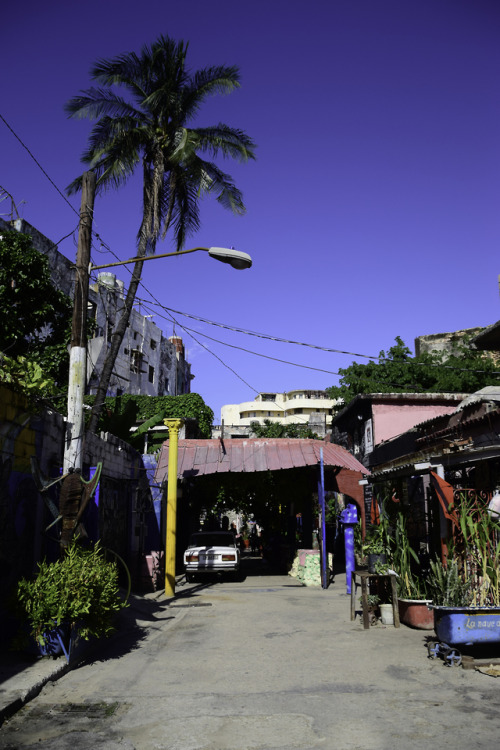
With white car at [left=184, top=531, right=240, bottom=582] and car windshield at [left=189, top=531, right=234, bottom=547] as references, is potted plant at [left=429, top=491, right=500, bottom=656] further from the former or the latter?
car windshield at [left=189, top=531, right=234, bottom=547]

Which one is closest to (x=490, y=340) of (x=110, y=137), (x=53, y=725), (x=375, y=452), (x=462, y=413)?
(x=462, y=413)

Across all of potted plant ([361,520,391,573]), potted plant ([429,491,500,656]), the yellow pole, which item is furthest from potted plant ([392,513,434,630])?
the yellow pole

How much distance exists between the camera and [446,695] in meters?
6.28

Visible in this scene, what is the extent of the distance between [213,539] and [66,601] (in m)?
13.4

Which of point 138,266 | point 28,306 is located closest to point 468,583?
point 138,266

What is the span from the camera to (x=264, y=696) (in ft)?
20.9

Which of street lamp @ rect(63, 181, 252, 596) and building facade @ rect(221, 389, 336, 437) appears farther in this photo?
building facade @ rect(221, 389, 336, 437)

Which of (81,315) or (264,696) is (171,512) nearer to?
(81,315)

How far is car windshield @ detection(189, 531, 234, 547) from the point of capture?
67.2 feet

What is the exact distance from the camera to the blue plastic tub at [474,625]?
745cm

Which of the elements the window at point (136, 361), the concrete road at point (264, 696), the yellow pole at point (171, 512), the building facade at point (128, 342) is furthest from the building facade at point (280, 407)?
the concrete road at point (264, 696)

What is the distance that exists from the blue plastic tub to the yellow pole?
9.50 m

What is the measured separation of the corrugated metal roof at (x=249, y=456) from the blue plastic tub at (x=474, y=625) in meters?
11.7

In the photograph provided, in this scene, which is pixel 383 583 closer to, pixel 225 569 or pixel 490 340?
pixel 225 569
